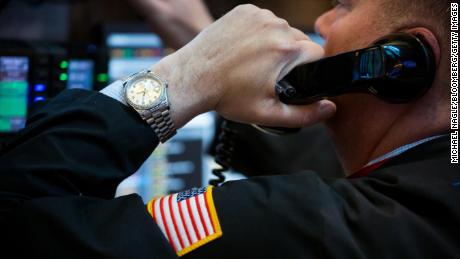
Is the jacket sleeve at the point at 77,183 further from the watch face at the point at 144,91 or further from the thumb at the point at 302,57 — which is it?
the thumb at the point at 302,57

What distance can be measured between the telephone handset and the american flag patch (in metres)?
0.23

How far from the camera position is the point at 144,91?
95cm

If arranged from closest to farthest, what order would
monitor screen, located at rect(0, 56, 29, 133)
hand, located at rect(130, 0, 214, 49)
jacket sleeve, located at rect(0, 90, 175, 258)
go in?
1. jacket sleeve, located at rect(0, 90, 175, 258)
2. monitor screen, located at rect(0, 56, 29, 133)
3. hand, located at rect(130, 0, 214, 49)

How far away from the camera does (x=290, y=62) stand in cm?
101

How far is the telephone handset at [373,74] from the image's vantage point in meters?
0.93

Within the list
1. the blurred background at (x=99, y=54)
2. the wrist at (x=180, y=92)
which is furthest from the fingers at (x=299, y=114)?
the blurred background at (x=99, y=54)

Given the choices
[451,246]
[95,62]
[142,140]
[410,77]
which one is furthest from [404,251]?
[95,62]

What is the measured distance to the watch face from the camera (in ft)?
3.10

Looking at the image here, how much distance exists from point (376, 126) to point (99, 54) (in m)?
0.65

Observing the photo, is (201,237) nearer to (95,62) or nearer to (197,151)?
(95,62)

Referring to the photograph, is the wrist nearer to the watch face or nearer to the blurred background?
the watch face

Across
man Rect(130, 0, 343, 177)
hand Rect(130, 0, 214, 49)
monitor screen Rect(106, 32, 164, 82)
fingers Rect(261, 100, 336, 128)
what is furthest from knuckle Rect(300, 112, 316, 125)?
monitor screen Rect(106, 32, 164, 82)

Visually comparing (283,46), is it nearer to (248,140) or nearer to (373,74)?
(373,74)

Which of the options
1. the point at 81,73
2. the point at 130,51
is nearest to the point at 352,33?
the point at 81,73
